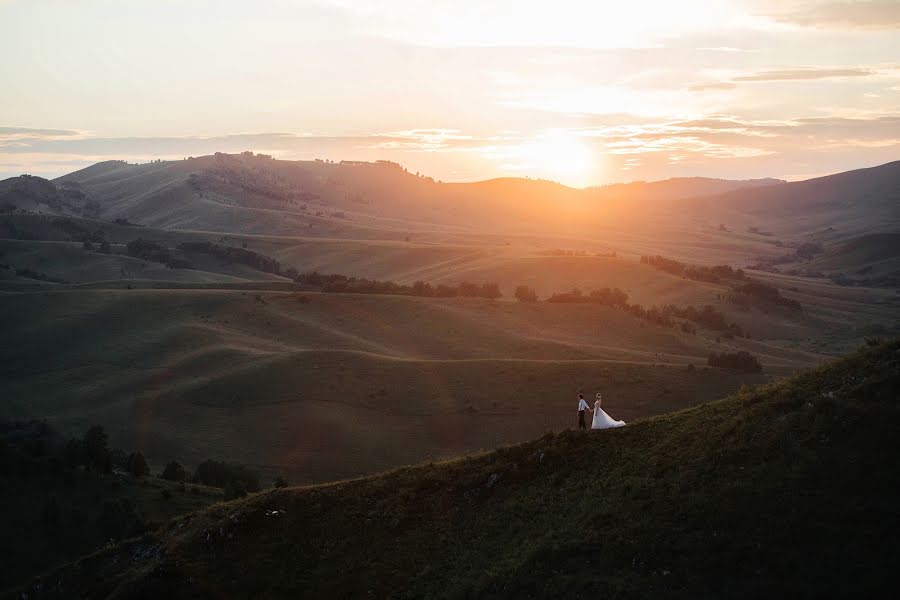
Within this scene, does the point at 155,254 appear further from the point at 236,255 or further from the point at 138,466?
the point at 138,466

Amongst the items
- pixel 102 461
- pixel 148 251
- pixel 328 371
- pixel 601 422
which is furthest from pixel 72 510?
pixel 148 251

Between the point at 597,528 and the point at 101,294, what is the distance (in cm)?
8145

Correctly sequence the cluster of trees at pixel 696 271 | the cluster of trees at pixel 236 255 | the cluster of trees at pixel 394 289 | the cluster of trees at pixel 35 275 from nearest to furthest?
the cluster of trees at pixel 394 289 < the cluster of trees at pixel 35 275 < the cluster of trees at pixel 696 271 < the cluster of trees at pixel 236 255

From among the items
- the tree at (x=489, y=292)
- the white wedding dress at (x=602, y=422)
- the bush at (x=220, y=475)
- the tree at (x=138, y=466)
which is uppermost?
the white wedding dress at (x=602, y=422)

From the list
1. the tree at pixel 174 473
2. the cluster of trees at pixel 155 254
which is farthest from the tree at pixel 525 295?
the cluster of trees at pixel 155 254

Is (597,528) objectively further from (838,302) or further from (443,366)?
(838,302)

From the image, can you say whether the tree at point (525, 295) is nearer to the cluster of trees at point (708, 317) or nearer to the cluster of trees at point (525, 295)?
the cluster of trees at point (525, 295)

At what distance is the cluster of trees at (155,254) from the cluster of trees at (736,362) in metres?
93.8

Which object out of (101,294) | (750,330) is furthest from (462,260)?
(101,294)

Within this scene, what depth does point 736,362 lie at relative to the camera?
65.3m

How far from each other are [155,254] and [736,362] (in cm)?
10527

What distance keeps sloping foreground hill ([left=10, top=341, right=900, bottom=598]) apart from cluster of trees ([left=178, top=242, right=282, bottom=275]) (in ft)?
362

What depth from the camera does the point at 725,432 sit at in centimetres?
Result: 2030

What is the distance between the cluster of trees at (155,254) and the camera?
129500 millimetres
